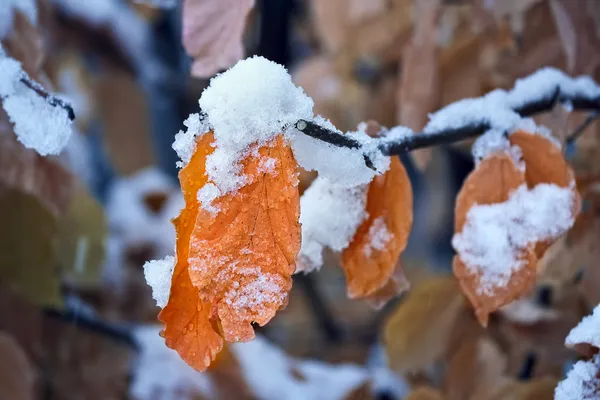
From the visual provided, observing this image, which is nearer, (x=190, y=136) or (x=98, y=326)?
(x=190, y=136)

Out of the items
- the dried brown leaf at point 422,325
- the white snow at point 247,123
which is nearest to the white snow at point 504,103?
the white snow at point 247,123

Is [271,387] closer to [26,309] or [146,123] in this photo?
[26,309]

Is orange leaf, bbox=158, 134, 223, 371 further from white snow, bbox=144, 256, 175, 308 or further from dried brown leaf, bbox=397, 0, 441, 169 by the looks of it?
dried brown leaf, bbox=397, 0, 441, 169

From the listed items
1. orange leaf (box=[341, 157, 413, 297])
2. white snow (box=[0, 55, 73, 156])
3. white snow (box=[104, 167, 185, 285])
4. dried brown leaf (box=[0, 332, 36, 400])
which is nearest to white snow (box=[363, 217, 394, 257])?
orange leaf (box=[341, 157, 413, 297])

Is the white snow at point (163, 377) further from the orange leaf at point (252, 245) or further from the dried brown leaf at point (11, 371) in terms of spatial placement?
the orange leaf at point (252, 245)

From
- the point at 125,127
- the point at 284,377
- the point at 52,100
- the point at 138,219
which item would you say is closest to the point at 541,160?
the point at 52,100

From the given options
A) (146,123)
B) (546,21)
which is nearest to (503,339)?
(546,21)

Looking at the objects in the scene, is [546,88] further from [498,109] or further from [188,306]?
[188,306]
